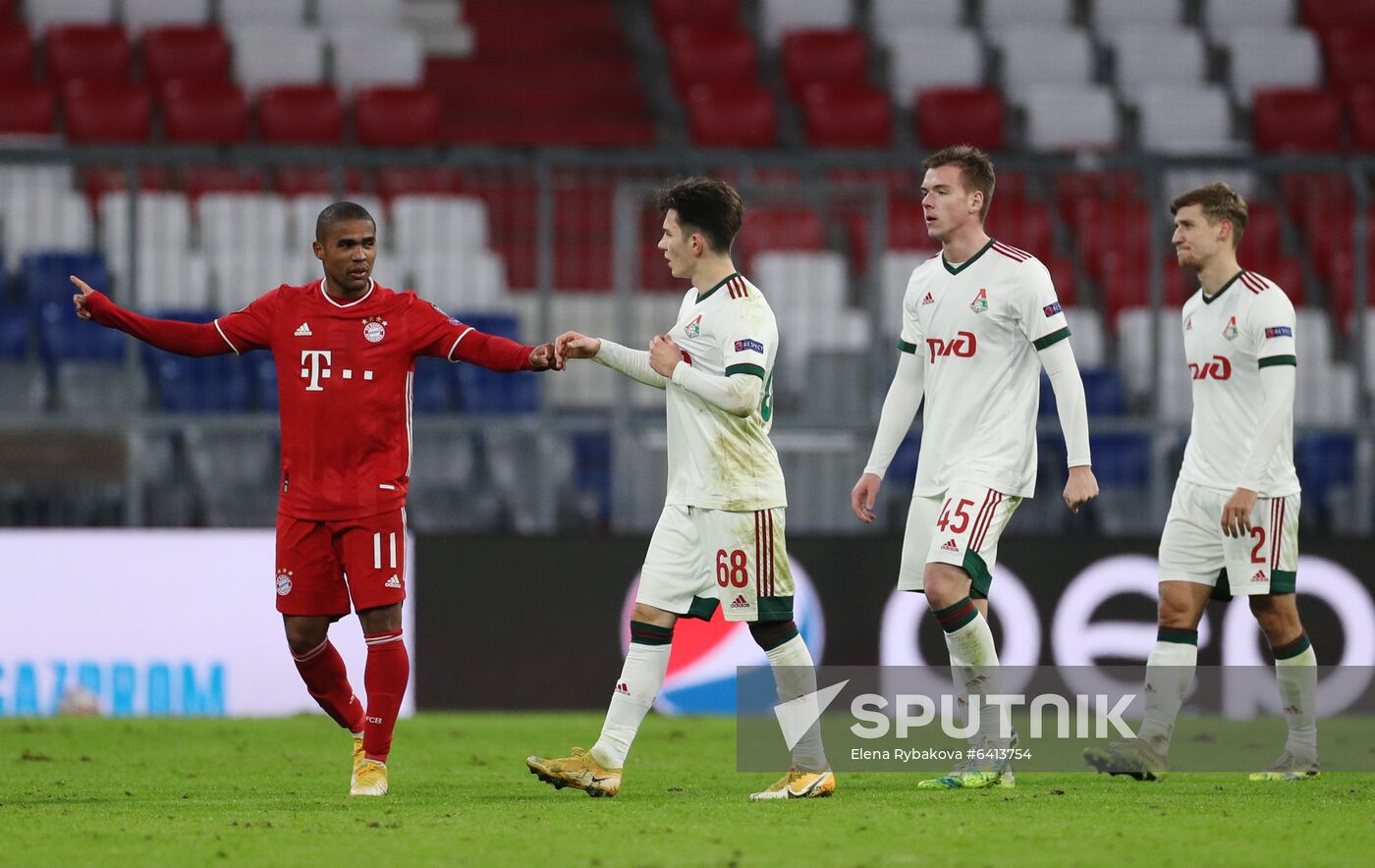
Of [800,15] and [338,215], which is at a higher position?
[800,15]

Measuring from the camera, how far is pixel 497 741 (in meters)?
9.82

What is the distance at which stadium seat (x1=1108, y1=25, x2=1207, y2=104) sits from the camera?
719 inches

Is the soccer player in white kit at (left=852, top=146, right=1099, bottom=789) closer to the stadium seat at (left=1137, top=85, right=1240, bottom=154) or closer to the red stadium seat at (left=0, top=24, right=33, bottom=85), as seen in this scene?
the stadium seat at (left=1137, top=85, right=1240, bottom=154)

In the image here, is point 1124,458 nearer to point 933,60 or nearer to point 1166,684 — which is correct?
point 1166,684

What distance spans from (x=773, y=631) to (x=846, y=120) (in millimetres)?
10472

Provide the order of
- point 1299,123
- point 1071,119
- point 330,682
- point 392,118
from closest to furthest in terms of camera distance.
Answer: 1. point 330,682
2. point 392,118
3. point 1071,119
4. point 1299,123

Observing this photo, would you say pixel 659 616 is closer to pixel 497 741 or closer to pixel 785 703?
pixel 785 703

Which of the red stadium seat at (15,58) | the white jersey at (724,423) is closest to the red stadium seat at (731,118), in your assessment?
the red stadium seat at (15,58)

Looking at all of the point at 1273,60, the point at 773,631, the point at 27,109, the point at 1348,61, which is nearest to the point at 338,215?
the point at 773,631

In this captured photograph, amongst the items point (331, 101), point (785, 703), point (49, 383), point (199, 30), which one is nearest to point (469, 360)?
point (785, 703)

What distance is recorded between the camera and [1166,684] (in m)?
7.75

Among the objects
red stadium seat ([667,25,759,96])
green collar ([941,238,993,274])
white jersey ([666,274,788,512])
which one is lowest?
white jersey ([666,274,788,512])

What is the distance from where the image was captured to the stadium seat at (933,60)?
17875mm

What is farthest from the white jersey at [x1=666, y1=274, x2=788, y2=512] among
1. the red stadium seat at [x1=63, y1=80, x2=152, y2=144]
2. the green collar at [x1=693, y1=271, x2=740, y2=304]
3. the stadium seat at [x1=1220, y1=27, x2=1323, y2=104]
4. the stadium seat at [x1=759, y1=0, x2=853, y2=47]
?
the stadium seat at [x1=1220, y1=27, x2=1323, y2=104]
